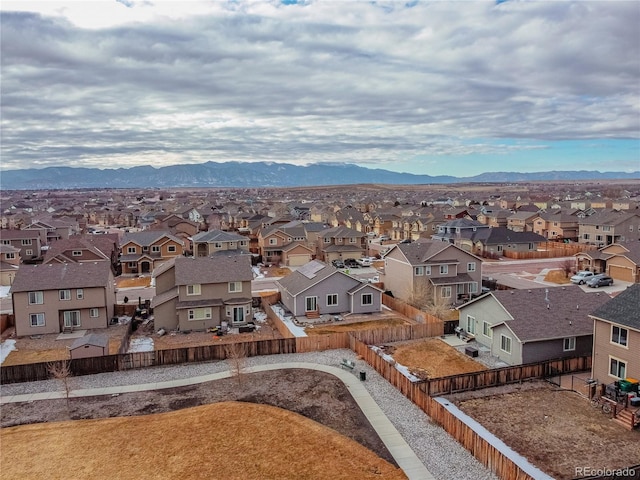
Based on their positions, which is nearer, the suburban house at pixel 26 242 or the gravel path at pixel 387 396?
the gravel path at pixel 387 396

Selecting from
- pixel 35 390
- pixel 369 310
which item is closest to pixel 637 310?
pixel 369 310

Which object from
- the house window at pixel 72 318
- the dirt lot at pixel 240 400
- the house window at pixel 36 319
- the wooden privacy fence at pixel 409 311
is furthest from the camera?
the house window at pixel 72 318

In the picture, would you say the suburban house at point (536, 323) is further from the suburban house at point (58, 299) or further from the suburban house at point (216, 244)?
the suburban house at point (216, 244)

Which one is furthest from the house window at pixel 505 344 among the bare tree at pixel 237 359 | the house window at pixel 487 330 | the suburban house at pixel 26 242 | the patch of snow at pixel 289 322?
the suburban house at pixel 26 242

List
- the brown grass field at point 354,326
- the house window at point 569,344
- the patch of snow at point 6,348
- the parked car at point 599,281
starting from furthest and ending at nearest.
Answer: the parked car at point 599,281, the brown grass field at point 354,326, the patch of snow at point 6,348, the house window at point 569,344

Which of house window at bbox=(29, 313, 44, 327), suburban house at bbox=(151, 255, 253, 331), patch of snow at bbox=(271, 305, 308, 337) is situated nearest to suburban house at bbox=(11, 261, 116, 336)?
house window at bbox=(29, 313, 44, 327)

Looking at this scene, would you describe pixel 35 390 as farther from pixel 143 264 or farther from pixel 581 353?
pixel 143 264

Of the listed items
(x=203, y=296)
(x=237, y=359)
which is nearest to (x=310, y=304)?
(x=203, y=296)
